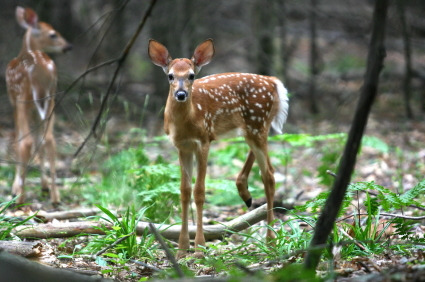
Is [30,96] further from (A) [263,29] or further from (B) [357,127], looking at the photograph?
(A) [263,29]

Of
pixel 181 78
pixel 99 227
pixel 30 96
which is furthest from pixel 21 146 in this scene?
pixel 181 78

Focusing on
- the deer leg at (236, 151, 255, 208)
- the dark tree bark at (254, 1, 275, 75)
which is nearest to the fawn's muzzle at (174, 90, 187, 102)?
the deer leg at (236, 151, 255, 208)

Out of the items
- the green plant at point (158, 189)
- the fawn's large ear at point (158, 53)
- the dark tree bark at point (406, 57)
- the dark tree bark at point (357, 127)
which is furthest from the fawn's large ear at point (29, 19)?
the dark tree bark at point (357, 127)

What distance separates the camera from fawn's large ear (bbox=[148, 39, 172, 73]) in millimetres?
4922

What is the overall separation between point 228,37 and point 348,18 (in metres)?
4.93

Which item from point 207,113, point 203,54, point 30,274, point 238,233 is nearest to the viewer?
point 30,274

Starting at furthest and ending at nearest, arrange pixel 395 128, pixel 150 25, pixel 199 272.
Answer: pixel 150 25
pixel 395 128
pixel 199 272

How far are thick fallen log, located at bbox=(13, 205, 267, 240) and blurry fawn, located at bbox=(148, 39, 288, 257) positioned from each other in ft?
0.66

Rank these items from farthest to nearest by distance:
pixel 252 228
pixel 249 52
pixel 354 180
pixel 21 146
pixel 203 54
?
pixel 249 52, pixel 354 180, pixel 21 146, pixel 252 228, pixel 203 54

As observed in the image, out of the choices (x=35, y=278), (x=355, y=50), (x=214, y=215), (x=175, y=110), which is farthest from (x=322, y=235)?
(x=355, y=50)

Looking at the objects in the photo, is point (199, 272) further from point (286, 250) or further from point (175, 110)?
point (175, 110)

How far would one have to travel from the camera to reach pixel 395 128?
435 inches

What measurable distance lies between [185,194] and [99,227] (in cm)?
81

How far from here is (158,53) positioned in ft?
16.4
